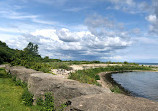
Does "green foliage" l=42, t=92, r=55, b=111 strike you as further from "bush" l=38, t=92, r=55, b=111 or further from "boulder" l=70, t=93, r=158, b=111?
"boulder" l=70, t=93, r=158, b=111

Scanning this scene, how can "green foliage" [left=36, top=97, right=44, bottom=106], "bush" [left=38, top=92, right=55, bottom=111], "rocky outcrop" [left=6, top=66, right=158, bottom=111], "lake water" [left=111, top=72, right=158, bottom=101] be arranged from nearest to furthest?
"rocky outcrop" [left=6, top=66, right=158, bottom=111]
"bush" [left=38, top=92, right=55, bottom=111]
"green foliage" [left=36, top=97, right=44, bottom=106]
"lake water" [left=111, top=72, right=158, bottom=101]

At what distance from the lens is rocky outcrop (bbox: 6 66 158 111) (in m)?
5.14

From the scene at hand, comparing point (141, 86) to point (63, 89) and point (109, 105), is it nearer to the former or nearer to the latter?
point (63, 89)

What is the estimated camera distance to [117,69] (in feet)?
137

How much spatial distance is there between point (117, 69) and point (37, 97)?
3653 cm

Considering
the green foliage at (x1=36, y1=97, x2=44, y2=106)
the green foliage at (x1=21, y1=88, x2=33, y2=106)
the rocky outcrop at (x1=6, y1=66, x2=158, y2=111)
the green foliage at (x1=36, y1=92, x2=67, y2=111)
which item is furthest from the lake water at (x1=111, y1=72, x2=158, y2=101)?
the green foliage at (x1=21, y1=88, x2=33, y2=106)

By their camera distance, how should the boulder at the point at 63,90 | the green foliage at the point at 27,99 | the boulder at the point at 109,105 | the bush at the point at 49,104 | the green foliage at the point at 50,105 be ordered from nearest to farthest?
the boulder at the point at 109,105
the green foliage at the point at 50,105
the bush at the point at 49,104
the boulder at the point at 63,90
the green foliage at the point at 27,99

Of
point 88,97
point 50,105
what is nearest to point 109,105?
point 88,97

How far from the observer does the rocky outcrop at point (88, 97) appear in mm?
5145

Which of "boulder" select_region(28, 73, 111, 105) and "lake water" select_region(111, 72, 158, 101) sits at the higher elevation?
"boulder" select_region(28, 73, 111, 105)

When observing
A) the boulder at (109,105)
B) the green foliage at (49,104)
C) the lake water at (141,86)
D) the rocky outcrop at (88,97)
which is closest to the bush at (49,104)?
the green foliage at (49,104)

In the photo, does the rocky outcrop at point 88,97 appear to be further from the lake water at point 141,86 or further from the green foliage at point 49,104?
the lake water at point 141,86

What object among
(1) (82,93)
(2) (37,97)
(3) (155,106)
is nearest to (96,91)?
(1) (82,93)

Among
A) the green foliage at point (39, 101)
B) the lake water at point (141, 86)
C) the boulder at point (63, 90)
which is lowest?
the lake water at point (141, 86)
